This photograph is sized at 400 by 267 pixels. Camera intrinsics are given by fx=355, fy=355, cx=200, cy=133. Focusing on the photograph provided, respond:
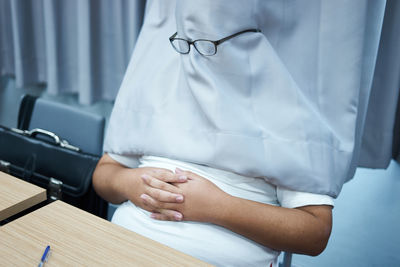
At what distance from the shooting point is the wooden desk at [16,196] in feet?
2.46

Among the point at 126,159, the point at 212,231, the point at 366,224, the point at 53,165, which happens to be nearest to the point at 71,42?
the point at 53,165

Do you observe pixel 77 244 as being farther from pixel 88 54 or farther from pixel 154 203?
pixel 88 54

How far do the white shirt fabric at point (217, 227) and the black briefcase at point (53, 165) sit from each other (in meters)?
0.35

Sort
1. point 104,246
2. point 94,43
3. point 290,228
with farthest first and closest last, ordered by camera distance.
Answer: point 94,43, point 290,228, point 104,246

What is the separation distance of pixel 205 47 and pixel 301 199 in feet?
1.44

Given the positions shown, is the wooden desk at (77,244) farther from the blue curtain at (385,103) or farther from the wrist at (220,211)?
the blue curtain at (385,103)

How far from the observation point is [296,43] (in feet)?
3.02

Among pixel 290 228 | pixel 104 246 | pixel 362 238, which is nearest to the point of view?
pixel 104 246

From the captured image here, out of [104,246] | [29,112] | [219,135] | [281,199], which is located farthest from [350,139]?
[29,112]

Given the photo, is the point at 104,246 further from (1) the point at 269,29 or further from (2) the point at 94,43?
(2) the point at 94,43

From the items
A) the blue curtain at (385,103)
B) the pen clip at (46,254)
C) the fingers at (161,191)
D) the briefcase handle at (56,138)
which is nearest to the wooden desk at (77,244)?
the pen clip at (46,254)

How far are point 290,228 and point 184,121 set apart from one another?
1.19 feet

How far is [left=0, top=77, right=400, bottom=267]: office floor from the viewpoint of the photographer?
4.35 ft

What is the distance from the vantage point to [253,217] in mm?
793
